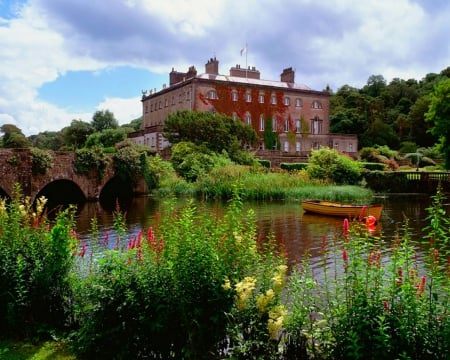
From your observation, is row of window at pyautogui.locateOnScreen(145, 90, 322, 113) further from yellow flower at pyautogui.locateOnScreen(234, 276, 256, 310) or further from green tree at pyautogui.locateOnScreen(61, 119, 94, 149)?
yellow flower at pyautogui.locateOnScreen(234, 276, 256, 310)

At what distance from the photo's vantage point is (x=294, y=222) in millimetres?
19531

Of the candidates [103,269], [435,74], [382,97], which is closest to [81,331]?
[103,269]

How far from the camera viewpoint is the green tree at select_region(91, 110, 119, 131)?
72.4m

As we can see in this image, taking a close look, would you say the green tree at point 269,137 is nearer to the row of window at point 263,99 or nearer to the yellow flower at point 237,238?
the row of window at point 263,99

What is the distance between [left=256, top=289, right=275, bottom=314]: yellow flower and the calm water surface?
7.05m

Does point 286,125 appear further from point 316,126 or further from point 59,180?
point 59,180

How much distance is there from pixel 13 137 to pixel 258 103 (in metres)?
32.0

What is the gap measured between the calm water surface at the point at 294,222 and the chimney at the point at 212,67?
33.1 m

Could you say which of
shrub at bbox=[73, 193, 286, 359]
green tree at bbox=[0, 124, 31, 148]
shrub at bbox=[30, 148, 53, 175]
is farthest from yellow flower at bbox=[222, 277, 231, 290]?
green tree at bbox=[0, 124, 31, 148]

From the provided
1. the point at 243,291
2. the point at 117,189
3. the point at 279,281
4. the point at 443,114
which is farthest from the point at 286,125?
the point at 243,291

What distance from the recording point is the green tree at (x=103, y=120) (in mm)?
72438

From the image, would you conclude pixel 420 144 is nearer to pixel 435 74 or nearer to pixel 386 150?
pixel 386 150

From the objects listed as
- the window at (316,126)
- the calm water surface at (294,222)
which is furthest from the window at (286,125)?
the calm water surface at (294,222)

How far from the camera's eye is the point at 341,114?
231ft
